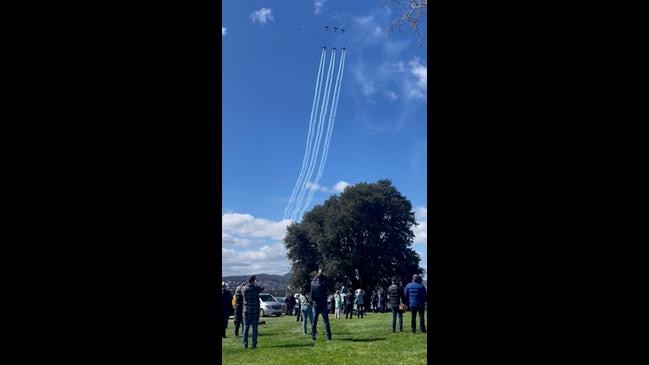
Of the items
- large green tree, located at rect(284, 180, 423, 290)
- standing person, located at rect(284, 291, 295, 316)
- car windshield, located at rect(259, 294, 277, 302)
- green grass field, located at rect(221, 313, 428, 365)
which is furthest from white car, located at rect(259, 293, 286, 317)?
green grass field, located at rect(221, 313, 428, 365)

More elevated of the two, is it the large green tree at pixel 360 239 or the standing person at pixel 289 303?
the large green tree at pixel 360 239

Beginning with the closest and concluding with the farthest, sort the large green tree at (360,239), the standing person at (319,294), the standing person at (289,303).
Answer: the standing person at (319,294) → the standing person at (289,303) → the large green tree at (360,239)

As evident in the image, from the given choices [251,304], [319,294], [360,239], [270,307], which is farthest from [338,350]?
[360,239]

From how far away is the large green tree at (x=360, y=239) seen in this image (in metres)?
40.4

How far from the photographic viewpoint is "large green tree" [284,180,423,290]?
4038 centimetres

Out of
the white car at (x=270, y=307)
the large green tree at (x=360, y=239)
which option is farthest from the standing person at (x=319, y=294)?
the large green tree at (x=360, y=239)

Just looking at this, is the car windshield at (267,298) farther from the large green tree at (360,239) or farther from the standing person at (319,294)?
the standing person at (319,294)

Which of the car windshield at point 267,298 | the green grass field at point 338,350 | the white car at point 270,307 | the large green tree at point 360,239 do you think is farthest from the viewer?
the large green tree at point 360,239

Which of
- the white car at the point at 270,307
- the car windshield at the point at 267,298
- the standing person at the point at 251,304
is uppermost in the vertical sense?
the standing person at the point at 251,304
